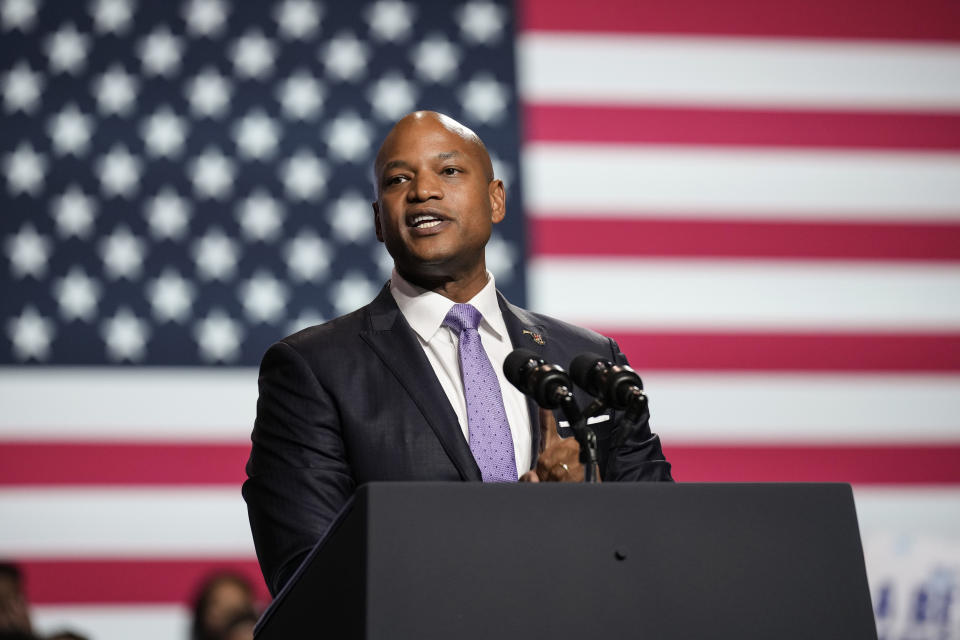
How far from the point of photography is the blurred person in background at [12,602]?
12.1 feet

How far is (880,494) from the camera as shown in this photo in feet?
14.4

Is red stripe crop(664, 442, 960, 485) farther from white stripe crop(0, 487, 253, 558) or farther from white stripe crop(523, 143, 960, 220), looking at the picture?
white stripe crop(0, 487, 253, 558)

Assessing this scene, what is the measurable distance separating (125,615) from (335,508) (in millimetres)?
2802

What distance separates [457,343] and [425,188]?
0.26 m

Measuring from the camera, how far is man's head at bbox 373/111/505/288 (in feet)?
6.11

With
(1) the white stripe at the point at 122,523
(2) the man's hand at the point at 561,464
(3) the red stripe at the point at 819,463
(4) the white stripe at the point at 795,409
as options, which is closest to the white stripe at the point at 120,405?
(1) the white stripe at the point at 122,523

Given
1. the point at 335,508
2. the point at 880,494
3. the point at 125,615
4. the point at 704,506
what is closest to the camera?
the point at 704,506

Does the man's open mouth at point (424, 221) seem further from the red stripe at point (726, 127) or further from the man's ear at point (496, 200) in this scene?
the red stripe at point (726, 127)

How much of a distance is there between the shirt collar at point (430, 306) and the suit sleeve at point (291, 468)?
22 cm

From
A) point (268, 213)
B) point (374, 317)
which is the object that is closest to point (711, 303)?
point (268, 213)

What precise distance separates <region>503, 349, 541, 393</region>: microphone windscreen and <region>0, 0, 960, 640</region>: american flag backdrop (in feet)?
9.65

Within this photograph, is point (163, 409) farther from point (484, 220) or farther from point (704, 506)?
point (704, 506)

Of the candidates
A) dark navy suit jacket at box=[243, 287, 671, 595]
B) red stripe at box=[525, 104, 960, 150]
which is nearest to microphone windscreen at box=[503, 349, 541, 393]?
dark navy suit jacket at box=[243, 287, 671, 595]

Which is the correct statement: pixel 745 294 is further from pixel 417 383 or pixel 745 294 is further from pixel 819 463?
pixel 417 383
